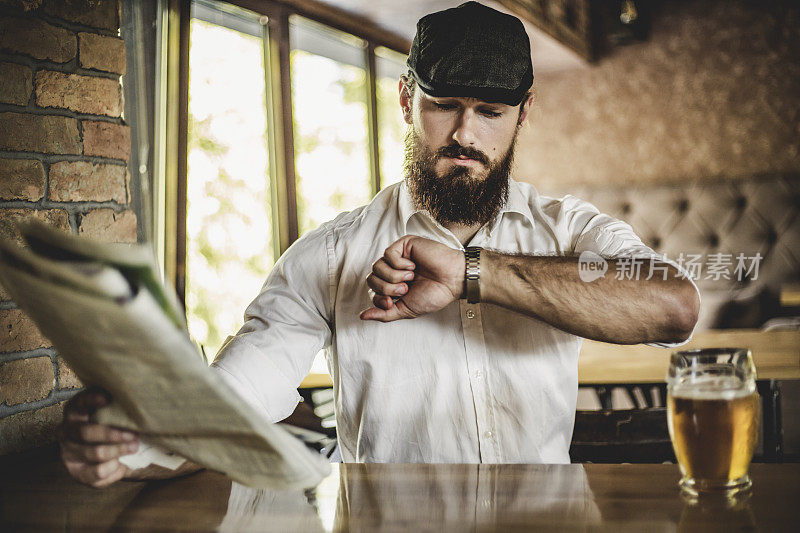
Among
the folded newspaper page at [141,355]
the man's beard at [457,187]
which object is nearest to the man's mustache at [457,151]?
the man's beard at [457,187]

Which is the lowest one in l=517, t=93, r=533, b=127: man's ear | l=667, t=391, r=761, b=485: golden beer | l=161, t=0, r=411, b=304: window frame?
l=667, t=391, r=761, b=485: golden beer

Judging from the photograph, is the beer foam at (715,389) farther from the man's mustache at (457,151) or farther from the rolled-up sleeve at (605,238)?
the man's mustache at (457,151)

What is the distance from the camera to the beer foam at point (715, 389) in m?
0.64

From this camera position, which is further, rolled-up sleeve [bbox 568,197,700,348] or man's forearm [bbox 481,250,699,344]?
rolled-up sleeve [bbox 568,197,700,348]

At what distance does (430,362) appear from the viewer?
3.91ft

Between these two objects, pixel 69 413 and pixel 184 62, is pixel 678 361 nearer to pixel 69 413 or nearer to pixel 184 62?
pixel 69 413

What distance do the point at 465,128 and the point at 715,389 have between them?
70 centimetres

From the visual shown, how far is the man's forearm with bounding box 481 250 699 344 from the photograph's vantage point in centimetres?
94

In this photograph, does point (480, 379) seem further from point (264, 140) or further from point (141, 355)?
point (264, 140)

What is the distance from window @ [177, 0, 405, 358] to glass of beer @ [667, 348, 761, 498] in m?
1.82

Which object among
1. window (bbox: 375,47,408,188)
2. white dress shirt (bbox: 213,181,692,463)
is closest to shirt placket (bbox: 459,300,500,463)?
white dress shirt (bbox: 213,181,692,463)

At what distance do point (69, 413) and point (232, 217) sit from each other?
1798mm

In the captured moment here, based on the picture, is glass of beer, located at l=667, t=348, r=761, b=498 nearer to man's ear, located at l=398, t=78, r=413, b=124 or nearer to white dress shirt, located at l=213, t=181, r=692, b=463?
white dress shirt, located at l=213, t=181, r=692, b=463

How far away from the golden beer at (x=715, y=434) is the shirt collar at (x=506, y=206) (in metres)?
0.66
